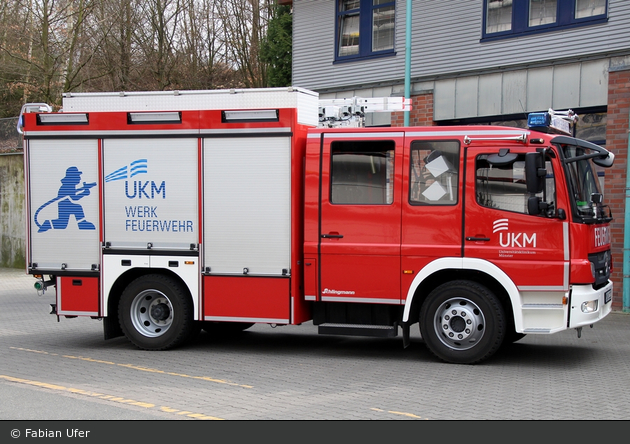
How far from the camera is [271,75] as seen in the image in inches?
1128

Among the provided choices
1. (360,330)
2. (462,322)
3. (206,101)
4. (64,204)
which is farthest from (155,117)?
(462,322)

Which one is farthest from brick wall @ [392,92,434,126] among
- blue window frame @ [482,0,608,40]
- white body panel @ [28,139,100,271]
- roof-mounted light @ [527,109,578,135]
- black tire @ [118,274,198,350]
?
white body panel @ [28,139,100,271]

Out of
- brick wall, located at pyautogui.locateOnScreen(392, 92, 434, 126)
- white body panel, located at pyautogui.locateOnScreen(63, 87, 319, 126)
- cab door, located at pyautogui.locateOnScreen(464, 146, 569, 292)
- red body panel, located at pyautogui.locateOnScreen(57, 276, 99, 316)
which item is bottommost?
red body panel, located at pyautogui.locateOnScreen(57, 276, 99, 316)

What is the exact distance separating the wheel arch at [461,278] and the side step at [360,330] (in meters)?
0.24

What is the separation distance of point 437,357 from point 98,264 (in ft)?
14.5

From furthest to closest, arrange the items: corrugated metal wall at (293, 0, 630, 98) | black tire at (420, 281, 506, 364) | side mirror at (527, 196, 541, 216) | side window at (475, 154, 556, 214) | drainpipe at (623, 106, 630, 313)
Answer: corrugated metal wall at (293, 0, 630, 98) → drainpipe at (623, 106, 630, 313) → black tire at (420, 281, 506, 364) → side window at (475, 154, 556, 214) → side mirror at (527, 196, 541, 216)

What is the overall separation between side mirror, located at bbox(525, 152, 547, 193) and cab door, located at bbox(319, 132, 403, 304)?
4.74ft

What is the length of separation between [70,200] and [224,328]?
9.30 feet

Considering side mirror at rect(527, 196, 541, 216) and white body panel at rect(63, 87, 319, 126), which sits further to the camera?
white body panel at rect(63, 87, 319, 126)

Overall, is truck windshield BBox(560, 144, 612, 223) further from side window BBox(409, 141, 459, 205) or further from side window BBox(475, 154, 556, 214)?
side window BBox(409, 141, 459, 205)

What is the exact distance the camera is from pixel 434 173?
28.8ft

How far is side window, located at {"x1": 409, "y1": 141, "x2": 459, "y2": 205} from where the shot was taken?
8.70 metres

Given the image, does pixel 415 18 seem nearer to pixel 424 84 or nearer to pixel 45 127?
pixel 424 84

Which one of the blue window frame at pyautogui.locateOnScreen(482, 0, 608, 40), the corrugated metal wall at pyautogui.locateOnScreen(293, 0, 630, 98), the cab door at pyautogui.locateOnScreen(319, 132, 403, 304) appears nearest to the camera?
the cab door at pyautogui.locateOnScreen(319, 132, 403, 304)
